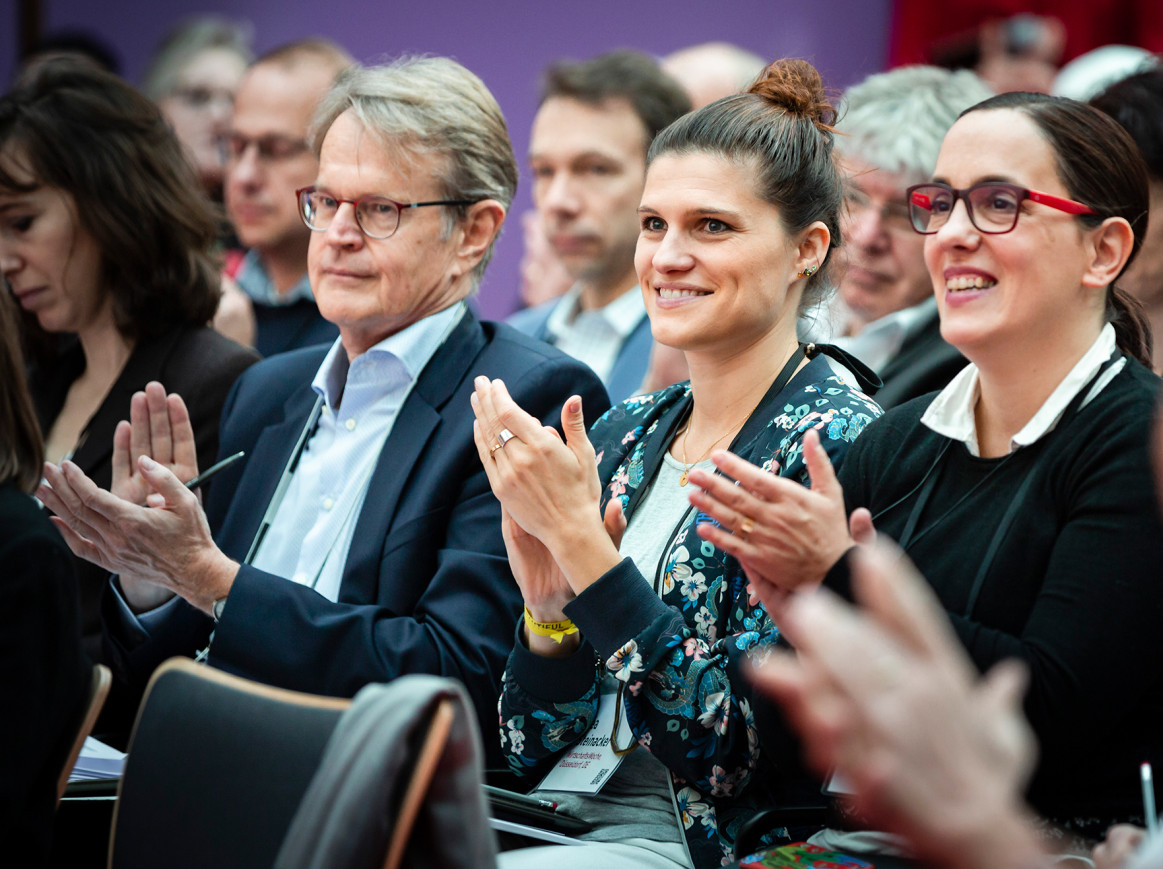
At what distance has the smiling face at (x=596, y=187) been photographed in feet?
12.1

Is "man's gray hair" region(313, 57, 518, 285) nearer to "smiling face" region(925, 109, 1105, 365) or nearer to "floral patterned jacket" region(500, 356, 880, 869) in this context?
"floral patterned jacket" region(500, 356, 880, 869)

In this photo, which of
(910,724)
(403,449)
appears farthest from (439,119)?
(910,724)

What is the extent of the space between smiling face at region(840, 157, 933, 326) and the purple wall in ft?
6.05

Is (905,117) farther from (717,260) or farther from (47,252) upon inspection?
(47,252)

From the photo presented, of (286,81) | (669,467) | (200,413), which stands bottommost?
(200,413)

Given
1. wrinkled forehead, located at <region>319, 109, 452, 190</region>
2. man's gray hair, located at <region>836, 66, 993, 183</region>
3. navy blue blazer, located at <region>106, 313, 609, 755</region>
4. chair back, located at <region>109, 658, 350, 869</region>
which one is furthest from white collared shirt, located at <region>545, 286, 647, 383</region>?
chair back, located at <region>109, 658, 350, 869</region>

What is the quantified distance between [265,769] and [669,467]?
1000 millimetres

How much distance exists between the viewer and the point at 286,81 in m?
3.90

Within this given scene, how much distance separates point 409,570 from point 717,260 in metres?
0.77

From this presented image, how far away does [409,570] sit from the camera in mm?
2244

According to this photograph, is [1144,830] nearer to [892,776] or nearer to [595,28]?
[892,776]

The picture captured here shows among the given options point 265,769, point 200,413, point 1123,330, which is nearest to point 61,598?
point 265,769

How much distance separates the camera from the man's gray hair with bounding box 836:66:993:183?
3.02 meters

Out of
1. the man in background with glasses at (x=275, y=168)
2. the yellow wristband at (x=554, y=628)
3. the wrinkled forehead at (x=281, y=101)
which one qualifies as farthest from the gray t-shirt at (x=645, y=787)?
the wrinkled forehead at (x=281, y=101)
